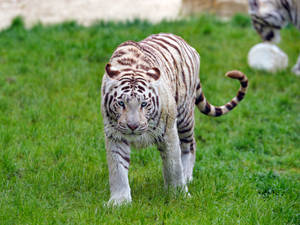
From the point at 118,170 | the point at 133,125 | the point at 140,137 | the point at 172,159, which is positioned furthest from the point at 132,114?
the point at 172,159

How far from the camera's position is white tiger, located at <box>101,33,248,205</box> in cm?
412

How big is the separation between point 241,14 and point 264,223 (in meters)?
7.28

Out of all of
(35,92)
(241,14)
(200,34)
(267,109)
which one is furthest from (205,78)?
(241,14)

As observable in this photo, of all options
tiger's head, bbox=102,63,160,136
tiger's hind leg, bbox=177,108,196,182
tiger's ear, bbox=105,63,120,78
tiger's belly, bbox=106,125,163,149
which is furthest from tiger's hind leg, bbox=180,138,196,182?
tiger's ear, bbox=105,63,120,78

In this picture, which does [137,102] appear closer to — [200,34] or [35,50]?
[35,50]

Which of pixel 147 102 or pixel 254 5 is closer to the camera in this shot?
pixel 147 102

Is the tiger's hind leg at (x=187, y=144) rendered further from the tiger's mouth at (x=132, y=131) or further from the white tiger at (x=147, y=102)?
the tiger's mouth at (x=132, y=131)

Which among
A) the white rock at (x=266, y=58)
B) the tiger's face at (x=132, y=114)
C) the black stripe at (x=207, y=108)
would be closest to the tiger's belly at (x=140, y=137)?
the tiger's face at (x=132, y=114)

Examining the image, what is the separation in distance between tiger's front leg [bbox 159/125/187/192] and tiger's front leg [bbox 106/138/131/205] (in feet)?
1.18

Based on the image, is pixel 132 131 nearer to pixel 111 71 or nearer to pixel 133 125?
pixel 133 125

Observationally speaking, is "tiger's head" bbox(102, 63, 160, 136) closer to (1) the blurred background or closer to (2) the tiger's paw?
(2) the tiger's paw

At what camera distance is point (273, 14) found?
8.31 meters

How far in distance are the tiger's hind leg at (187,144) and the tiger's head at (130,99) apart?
0.86m

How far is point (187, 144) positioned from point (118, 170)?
1071 millimetres
